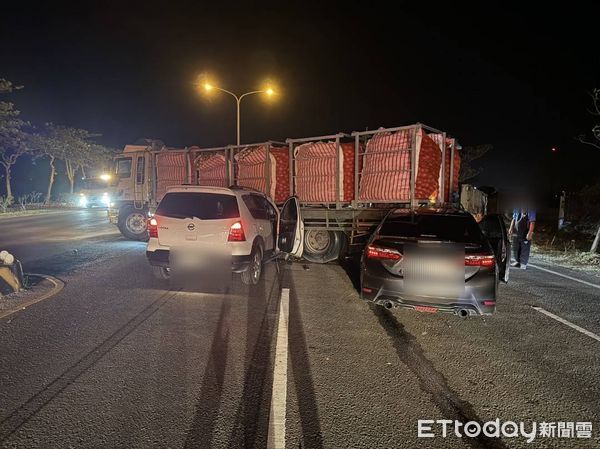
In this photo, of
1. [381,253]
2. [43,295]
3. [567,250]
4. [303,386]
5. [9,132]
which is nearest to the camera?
[303,386]

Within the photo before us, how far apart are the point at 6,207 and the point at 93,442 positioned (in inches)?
1299

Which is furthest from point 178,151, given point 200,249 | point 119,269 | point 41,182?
point 41,182

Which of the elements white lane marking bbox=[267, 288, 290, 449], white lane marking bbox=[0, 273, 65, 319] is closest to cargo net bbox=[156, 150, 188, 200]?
white lane marking bbox=[0, 273, 65, 319]

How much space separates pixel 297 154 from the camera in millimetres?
10117

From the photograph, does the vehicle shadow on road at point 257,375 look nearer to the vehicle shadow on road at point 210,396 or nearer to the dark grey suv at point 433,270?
the vehicle shadow on road at point 210,396

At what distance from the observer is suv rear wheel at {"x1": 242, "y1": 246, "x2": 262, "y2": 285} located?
668cm

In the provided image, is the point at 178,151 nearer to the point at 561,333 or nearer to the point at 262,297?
the point at 262,297

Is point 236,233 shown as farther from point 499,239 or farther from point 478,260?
point 499,239

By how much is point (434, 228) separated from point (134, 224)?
10528 millimetres

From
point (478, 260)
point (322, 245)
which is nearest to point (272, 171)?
point (322, 245)

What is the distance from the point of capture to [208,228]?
6270mm

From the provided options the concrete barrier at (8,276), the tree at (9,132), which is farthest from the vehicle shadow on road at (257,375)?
the tree at (9,132)

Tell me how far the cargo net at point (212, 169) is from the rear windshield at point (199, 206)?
465 cm

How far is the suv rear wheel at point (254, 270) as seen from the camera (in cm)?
668
